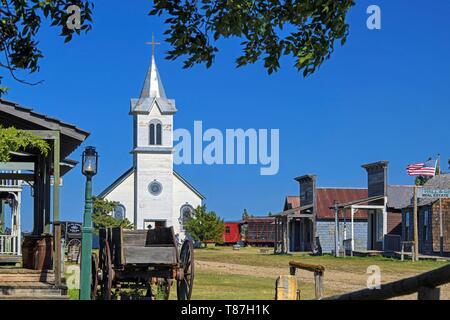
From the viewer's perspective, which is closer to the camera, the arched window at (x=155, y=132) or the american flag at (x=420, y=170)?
the american flag at (x=420, y=170)

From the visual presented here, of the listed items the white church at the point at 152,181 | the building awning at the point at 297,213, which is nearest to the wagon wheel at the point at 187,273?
the building awning at the point at 297,213

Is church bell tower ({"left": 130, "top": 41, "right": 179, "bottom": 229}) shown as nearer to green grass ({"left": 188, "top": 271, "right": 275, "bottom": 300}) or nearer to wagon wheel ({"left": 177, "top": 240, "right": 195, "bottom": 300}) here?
green grass ({"left": 188, "top": 271, "right": 275, "bottom": 300})

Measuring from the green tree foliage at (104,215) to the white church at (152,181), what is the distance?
3613 mm

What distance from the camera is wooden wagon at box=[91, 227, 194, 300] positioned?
14430 millimetres

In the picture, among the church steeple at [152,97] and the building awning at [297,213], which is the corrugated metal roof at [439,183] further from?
the church steeple at [152,97]

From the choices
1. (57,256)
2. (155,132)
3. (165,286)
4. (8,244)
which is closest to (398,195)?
(8,244)

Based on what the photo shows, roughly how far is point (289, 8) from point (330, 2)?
0.57 m

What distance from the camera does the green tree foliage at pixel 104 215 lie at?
73.6m

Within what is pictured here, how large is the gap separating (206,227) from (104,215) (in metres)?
9.23

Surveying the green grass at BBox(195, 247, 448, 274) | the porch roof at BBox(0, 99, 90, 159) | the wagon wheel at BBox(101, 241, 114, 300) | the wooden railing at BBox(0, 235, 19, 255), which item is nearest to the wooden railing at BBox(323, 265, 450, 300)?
the wagon wheel at BBox(101, 241, 114, 300)

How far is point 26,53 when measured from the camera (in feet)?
32.9

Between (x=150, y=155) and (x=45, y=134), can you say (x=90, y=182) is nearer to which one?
(x=45, y=134)
